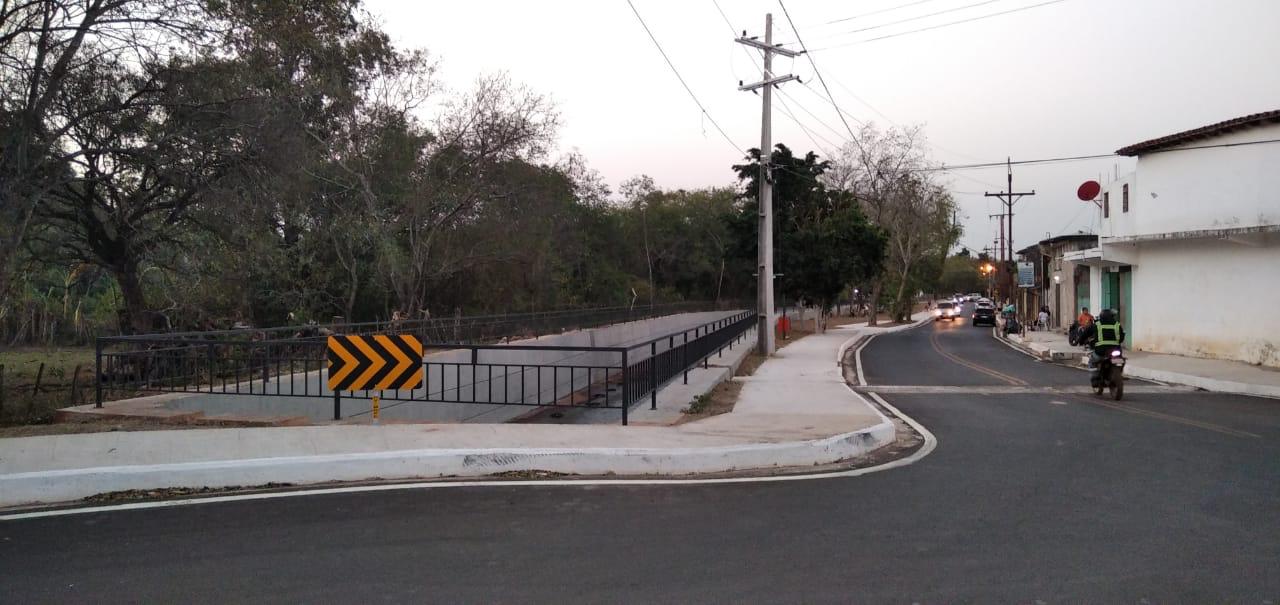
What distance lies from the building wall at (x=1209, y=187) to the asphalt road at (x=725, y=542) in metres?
16.2

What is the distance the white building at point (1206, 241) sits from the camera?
2114 cm

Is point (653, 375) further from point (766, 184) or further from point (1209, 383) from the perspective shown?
point (766, 184)

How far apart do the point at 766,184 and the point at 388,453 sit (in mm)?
21766

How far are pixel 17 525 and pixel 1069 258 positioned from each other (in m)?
33.9

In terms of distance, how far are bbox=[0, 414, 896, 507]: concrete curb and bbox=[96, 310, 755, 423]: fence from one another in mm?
716

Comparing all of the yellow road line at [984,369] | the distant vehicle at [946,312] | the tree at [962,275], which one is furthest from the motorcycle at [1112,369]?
the tree at [962,275]

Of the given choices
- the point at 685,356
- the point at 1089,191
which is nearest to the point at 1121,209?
the point at 1089,191

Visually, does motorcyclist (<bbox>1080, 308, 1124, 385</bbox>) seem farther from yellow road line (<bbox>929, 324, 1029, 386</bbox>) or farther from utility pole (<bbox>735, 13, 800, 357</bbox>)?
utility pole (<bbox>735, 13, 800, 357</bbox>)

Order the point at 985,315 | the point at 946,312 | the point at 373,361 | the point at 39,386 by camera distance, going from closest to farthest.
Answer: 1. the point at 373,361
2. the point at 39,386
3. the point at 985,315
4. the point at 946,312

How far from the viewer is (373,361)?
33.1 feet

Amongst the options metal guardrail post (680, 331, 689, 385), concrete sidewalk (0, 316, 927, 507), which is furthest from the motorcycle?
metal guardrail post (680, 331, 689, 385)

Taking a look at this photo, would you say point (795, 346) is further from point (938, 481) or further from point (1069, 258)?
point (938, 481)

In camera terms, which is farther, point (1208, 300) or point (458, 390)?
point (1208, 300)

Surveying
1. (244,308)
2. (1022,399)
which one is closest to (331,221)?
(244,308)
